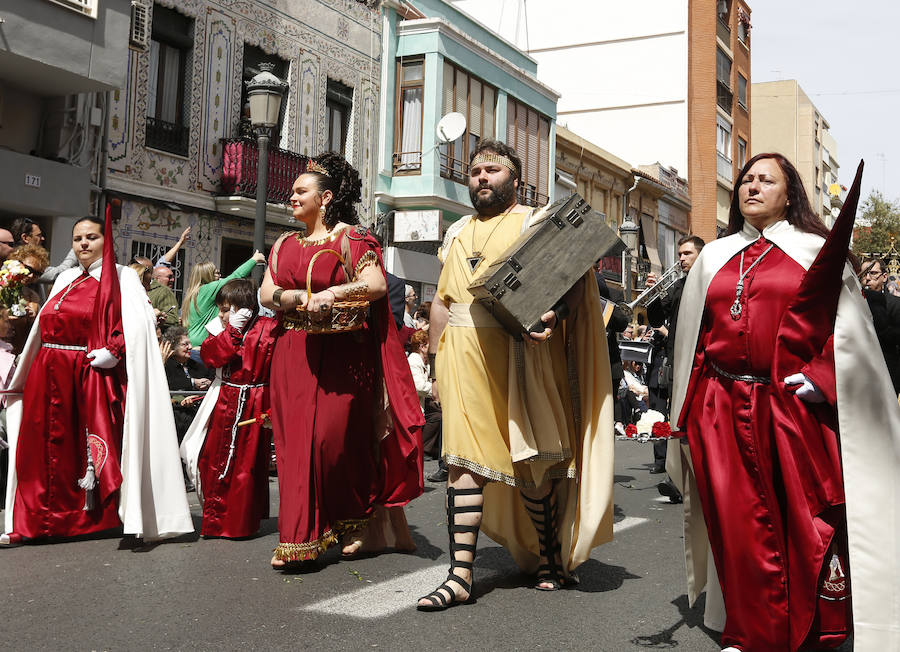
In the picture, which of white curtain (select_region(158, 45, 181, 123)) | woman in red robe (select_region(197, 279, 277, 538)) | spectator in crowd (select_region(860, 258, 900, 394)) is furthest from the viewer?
white curtain (select_region(158, 45, 181, 123))

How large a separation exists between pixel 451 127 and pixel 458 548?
18.0m

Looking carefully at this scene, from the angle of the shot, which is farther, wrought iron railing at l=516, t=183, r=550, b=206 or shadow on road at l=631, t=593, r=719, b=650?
wrought iron railing at l=516, t=183, r=550, b=206

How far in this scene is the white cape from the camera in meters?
6.00

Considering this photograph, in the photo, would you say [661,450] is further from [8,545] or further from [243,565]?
[8,545]

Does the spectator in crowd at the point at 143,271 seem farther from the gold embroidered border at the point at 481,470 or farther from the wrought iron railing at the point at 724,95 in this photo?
the wrought iron railing at the point at 724,95

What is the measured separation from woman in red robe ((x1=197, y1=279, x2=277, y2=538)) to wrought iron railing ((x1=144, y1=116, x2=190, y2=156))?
10.1 m

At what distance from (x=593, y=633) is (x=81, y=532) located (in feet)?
11.1

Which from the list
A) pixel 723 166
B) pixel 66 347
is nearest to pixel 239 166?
pixel 66 347

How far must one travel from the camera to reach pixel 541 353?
494 cm

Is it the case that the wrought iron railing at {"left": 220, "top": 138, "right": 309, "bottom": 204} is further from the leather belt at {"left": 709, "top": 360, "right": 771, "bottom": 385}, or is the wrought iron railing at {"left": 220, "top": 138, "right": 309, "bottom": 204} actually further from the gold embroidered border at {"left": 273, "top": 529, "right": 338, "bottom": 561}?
the leather belt at {"left": 709, "top": 360, "right": 771, "bottom": 385}

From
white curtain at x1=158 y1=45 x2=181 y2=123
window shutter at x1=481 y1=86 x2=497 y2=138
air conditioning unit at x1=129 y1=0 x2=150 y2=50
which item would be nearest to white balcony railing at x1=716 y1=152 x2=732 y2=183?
window shutter at x1=481 y1=86 x2=497 y2=138

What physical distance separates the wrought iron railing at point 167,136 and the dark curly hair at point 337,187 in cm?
1090

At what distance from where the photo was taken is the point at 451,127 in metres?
21.9

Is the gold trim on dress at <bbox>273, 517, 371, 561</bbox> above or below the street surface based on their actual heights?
above
